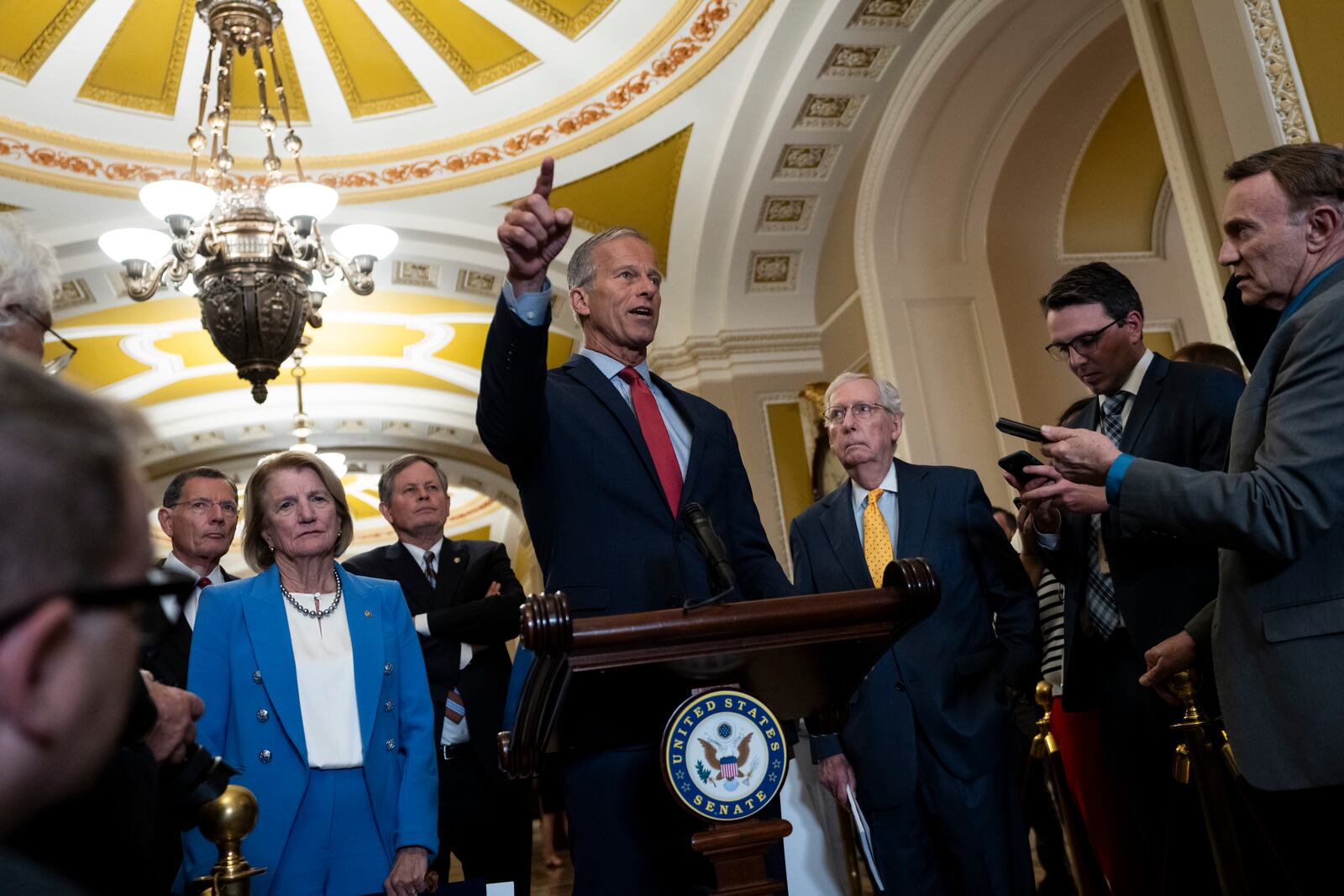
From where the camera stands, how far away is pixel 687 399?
1.99 m

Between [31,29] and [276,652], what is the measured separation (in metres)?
5.91

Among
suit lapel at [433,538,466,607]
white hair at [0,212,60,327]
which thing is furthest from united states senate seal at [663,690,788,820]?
suit lapel at [433,538,466,607]

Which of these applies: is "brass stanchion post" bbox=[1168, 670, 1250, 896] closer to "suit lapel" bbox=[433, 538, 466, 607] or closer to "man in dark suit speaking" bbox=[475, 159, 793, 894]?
"man in dark suit speaking" bbox=[475, 159, 793, 894]

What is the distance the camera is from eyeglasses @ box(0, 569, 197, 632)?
0.51 m

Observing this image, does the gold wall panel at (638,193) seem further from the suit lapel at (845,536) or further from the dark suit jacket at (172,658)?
the dark suit jacket at (172,658)

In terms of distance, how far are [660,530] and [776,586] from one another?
30 cm

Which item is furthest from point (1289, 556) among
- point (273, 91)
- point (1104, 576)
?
point (273, 91)

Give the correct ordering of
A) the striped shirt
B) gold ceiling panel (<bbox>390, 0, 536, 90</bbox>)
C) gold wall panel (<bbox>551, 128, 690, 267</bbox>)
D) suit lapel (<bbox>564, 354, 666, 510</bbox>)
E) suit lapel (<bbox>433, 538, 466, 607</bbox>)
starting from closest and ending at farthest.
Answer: suit lapel (<bbox>564, 354, 666, 510</bbox>) → the striped shirt → suit lapel (<bbox>433, 538, 466, 607</bbox>) → gold ceiling panel (<bbox>390, 0, 536, 90</bbox>) → gold wall panel (<bbox>551, 128, 690, 267</bbox>)

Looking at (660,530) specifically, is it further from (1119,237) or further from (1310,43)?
(1119,237)

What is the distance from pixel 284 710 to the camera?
2059 mm

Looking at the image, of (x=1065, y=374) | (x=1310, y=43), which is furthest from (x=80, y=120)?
(x=1310, y=43)

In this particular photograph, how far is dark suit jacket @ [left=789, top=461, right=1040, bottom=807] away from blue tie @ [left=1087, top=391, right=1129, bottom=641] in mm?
171

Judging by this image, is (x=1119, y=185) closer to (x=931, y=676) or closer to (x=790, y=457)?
(x=790, y=457)

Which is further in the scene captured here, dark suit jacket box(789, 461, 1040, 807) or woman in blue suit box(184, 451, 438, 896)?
dark suit jacket box(789, 461, 1040, 807)
